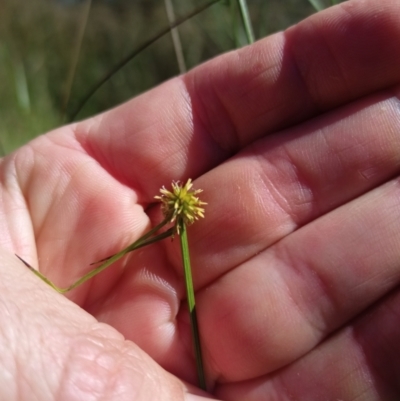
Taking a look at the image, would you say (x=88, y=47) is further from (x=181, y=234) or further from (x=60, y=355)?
(x=60, y=355)

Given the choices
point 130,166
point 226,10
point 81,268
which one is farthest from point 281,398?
point 226,10

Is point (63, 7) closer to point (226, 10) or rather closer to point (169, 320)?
point (226, 10)

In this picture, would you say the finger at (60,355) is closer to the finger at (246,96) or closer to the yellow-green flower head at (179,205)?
the yellow-green flower head at (179,205)

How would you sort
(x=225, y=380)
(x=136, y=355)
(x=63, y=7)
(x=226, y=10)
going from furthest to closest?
(x=63, y=7) → (x=226, y=10) → (x=225, y=380) → (x=136, y=355)

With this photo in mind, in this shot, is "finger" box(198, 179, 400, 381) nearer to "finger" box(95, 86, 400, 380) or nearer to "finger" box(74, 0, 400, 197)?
"finger" box(95, 86, 400, 380)

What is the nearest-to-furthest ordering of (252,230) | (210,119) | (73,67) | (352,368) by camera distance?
(352,368), (252,230), (210,119), (73,67)

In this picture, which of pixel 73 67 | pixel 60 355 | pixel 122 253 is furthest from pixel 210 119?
pixel 73 67
